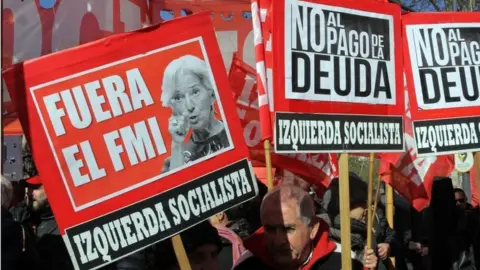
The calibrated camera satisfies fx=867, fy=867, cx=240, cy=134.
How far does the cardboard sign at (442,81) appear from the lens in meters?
5.11

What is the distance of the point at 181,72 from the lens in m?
3.57

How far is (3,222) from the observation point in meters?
4.17

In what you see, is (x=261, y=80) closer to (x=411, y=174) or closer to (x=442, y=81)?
(x=442, y=81)

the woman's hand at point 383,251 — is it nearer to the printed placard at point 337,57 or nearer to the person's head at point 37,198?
the printed placard at point 337,57

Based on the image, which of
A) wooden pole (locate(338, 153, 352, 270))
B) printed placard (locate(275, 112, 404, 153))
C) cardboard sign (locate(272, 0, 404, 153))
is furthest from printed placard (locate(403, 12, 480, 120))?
wooden pole (locate(338, 153, 352, 270))

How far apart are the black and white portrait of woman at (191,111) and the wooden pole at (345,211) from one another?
92 centimetres

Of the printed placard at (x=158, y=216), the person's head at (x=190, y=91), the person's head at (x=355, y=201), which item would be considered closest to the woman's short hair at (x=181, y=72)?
the person's head at (x=190, y=91)

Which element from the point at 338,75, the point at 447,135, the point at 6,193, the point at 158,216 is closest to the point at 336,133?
the point at 338,75

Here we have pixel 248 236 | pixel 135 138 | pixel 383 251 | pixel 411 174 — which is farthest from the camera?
pixel 411 174

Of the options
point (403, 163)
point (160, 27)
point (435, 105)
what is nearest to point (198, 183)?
point (160, 27)

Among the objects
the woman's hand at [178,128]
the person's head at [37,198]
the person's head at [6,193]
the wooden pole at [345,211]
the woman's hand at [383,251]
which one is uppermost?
the woman's hand at [178,128]

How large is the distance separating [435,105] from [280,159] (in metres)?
1.88

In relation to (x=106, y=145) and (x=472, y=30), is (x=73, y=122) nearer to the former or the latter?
(x=106, y=145)

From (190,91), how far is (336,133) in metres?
1.16
